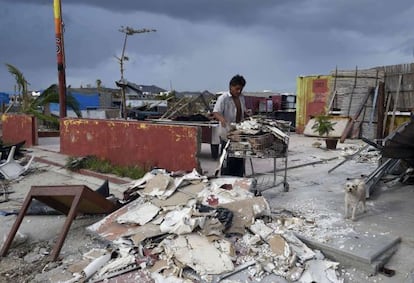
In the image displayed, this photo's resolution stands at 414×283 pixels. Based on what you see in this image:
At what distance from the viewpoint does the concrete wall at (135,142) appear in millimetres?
6895

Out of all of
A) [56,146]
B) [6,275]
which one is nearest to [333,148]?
[56,146]

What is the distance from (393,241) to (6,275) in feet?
12.9

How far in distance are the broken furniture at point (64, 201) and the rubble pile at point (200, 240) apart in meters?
0.30

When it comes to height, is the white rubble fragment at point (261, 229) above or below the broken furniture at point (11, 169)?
above

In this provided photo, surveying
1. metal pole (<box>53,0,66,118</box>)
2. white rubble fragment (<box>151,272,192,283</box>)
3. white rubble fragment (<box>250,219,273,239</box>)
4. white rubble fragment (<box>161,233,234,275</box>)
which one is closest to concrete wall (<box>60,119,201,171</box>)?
metal pole (<box>53,0,66,118</box>)

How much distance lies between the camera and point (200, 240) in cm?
401

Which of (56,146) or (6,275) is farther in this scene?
(56,146)

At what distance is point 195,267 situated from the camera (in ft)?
11.8

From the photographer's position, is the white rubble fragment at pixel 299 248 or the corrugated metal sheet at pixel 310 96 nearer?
the white rubble fragment at pixel 299 248

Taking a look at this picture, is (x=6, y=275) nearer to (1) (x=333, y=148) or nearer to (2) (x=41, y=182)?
(2) (x=41, y=182)

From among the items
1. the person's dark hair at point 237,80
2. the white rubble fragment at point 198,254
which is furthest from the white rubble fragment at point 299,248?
the person's dark hair at point 237,80

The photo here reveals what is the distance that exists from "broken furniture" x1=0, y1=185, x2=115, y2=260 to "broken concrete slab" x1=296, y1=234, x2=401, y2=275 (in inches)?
95.2

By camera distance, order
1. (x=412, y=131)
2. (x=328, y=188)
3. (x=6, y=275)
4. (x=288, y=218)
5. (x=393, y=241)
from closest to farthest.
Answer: (x=6, y=275) → (x=393, y=241) → (x=288, y=218) → (x=412, y=131) → (x=328, y=188)

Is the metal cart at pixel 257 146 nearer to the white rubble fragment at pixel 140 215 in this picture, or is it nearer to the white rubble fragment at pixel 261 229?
the white rubble fragment at pixel 261 229
